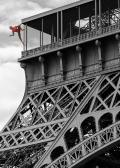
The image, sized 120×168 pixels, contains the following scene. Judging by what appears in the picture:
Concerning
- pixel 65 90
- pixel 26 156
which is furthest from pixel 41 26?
pixel 26 156

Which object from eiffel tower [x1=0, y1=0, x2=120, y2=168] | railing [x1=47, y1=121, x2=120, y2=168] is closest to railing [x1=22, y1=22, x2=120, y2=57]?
eiffel tower [x1=0, y1=0, x2=120, y2=168]

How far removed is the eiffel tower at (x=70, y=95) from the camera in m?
47.6

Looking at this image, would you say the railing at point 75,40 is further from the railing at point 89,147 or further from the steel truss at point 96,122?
the railing at point 89,147

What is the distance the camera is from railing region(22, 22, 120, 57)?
5097cm

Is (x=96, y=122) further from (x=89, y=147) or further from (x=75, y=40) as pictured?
(x=75, y=40)

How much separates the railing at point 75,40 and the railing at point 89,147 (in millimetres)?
8020

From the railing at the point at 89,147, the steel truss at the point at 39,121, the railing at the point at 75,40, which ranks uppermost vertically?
the railing at the point at 75,40

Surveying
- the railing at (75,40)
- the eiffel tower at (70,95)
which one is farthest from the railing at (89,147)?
the railing at (75,40)

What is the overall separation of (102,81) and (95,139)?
5.44 m

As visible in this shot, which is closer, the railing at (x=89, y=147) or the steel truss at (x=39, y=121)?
the railing at (x=89, y=147)

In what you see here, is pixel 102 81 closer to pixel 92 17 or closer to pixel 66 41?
pixel 66 41

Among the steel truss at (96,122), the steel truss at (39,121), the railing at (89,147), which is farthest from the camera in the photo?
the steel truss at (39,121)

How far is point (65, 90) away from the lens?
174 feet

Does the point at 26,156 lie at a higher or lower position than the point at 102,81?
lower
